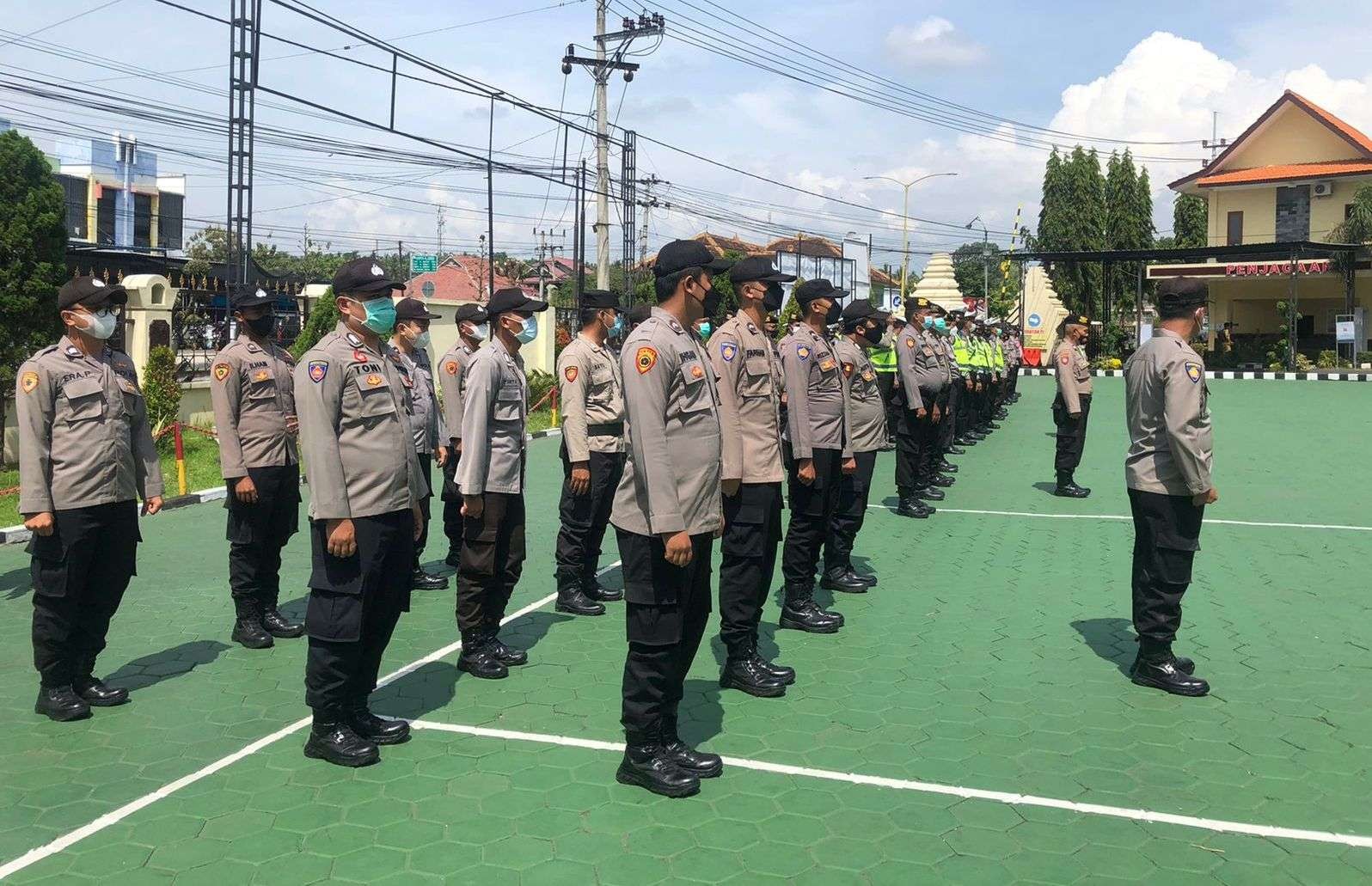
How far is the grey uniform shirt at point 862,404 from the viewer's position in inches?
291

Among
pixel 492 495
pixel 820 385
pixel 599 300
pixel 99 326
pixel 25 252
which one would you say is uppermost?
pixel 25 252

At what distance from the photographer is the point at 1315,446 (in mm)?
14773

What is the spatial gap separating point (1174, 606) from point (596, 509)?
3451 mm

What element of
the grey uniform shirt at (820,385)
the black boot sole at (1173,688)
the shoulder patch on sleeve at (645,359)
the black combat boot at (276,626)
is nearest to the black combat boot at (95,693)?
the black combat boot at (276,626)

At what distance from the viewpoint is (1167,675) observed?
197 inches

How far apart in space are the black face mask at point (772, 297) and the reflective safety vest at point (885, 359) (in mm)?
5456

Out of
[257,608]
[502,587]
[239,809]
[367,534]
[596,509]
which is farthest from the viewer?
[596,509]

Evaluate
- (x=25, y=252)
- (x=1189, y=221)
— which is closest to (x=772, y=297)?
(x=25, y=252)

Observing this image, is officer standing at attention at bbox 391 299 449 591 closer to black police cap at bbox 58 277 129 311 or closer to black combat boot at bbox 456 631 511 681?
black combat boot at bbox 456 631 511 681

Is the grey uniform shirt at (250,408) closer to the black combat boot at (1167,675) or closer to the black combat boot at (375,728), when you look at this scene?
the black combat boot at (375,728)

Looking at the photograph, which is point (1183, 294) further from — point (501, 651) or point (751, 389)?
point (501, 651)

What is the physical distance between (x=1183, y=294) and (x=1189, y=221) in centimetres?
5271

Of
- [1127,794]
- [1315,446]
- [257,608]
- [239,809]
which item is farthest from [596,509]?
[1315,446]

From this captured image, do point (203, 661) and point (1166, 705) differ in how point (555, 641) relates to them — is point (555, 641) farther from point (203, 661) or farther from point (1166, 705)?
point (1166, 705)
